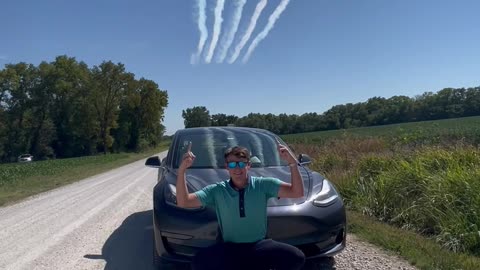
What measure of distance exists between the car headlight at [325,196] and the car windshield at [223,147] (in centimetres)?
91

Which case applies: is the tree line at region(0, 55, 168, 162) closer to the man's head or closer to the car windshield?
the car windshield

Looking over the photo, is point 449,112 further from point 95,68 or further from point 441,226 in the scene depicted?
point 441,226

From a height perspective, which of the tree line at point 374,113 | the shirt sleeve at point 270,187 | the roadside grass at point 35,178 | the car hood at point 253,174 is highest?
the tree line at point 374,113

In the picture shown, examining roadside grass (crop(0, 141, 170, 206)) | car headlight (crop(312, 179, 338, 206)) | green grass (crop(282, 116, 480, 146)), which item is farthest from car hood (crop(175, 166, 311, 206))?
green grass (crop(282, 116, 480, 146))

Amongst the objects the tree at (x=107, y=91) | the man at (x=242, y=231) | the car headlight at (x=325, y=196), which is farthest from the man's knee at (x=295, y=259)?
the tree at (x=107, y=91)

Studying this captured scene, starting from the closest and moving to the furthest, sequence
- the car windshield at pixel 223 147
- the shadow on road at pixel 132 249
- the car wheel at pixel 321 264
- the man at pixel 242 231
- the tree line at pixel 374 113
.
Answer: the man at pixel 242 231
the car wheel at pixel 321 264
the shadow on road at pixel 132 249
the car windshield at pixel 223 147
the tree line at pixel 374 113

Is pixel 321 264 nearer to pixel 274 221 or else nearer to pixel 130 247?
pixel 274 221

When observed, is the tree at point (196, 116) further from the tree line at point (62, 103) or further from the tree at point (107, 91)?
the tree at point (107, 91)

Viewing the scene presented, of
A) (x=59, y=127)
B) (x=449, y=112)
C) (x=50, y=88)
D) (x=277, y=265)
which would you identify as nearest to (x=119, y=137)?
(x=59, y=127)

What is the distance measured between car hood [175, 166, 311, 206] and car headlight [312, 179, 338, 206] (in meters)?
0.11

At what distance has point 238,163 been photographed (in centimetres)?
292

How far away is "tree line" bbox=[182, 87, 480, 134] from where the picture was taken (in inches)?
2699

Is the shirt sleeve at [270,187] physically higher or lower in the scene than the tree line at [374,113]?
lower

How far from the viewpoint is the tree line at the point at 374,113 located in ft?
225
